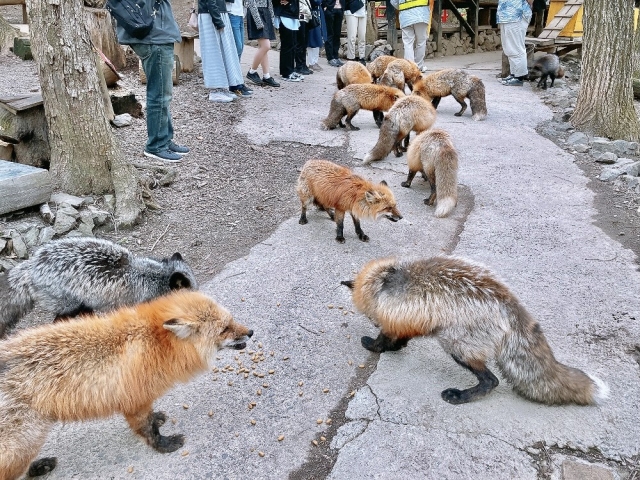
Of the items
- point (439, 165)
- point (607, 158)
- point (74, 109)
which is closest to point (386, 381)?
point (439, 165)

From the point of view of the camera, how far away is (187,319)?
2.76 metres

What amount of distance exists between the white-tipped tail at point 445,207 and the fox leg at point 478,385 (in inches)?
116

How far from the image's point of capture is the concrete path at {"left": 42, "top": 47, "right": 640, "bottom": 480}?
282 cm

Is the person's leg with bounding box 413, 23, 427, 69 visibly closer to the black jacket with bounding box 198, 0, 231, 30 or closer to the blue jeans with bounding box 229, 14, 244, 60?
the blue jeans with bounding box 229, 14, 244, 60

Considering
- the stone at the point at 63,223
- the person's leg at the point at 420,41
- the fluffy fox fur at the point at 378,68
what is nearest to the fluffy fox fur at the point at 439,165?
the stone at the point at 63,223

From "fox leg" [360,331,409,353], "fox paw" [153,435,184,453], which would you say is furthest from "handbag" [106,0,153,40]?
"fox paw" [153,435,184,453]

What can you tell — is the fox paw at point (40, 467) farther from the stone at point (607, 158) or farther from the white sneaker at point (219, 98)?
the white sneaker at point (219, 98)

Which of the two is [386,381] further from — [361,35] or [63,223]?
[361,35]

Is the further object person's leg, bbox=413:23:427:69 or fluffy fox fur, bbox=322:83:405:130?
person's leg, bbox=413:23:427:69

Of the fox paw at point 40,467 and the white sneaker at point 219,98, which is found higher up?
the white sneaker at point 219,98

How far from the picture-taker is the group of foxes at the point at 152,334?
8.28ft

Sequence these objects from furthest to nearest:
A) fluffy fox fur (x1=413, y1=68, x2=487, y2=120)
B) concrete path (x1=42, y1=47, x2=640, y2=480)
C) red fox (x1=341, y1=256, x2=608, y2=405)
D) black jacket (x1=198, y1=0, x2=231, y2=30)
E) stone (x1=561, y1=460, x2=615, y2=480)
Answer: fluffy fox fur (x1=413, y1=68, x2=487, y2=120)
black jacket (x1=198, y1=0, x2=231, y2=30)
red fox (x1=341, y1=256, x2=608, y2=405)
concrete path (x1=42, y1=47, x2=640, y2=480)
stone (x1=561, y1=460, x2=615, y2=480)

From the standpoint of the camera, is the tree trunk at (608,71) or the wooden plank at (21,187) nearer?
the wooden plank at (21,187)

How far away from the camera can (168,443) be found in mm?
2889
